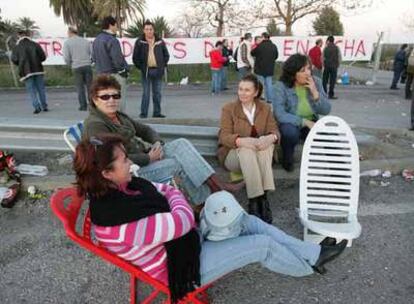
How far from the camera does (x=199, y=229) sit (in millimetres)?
2375

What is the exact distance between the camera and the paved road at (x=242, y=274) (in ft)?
8.37

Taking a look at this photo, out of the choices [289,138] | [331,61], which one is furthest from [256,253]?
[331,61]

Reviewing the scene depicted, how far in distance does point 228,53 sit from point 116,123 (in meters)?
10.8

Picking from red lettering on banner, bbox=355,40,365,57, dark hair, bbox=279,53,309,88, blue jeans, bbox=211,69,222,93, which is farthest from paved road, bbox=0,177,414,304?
red lettering on banner, bbox=355,40,365,57

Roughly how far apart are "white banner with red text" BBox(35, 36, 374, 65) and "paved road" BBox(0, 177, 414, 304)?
11604 millimetres

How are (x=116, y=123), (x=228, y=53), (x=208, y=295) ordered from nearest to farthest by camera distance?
(x=208, y=295) < (x=116, y=123) < (x=228, y=53)

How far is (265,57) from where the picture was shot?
31.9ft

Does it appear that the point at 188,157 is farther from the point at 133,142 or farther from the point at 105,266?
the point at 105,266

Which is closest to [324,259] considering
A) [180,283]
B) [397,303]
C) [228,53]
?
[397,303]

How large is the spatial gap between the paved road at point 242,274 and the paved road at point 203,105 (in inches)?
147

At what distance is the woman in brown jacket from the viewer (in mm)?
3386

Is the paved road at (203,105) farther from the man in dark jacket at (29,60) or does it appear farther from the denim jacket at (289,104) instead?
the denim jacket at (289,104)

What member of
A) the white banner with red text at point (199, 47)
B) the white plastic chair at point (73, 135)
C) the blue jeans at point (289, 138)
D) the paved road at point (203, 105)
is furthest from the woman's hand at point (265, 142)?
the white banner with red text at point (199, 47)

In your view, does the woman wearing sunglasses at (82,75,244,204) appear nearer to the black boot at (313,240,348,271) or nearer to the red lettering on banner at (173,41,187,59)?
the black boot at (313,240,348,271)
